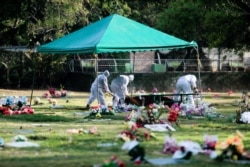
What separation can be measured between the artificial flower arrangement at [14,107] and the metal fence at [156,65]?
1620cm

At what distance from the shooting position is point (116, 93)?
2158 centimetres

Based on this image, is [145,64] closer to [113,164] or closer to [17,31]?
[17,31]

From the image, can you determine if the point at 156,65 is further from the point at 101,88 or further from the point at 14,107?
the point at 14,107

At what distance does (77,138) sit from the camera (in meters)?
11.6

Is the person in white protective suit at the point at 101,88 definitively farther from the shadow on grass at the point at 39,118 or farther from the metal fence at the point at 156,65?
the metal fence at the point at 156,65

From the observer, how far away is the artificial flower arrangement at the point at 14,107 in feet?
59.2

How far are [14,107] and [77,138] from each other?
306 inches

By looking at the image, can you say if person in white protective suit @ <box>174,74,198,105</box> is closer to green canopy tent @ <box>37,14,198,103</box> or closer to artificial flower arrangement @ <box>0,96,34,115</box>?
green canopy tent @ <box>37,14,198,103</box>

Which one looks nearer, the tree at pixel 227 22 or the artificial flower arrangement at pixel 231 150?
the artificial flower arrangement at pixel 231 150

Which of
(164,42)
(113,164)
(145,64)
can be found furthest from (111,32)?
(145,64)

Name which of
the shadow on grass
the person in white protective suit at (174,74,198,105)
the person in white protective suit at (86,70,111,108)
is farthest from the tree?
the shadow on grass

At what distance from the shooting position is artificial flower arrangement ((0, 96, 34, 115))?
18052 mm

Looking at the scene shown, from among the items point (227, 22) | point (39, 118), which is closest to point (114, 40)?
point (39, 118)

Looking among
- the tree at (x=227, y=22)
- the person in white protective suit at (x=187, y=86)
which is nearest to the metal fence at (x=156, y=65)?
the tree at (x=227, y=22)
